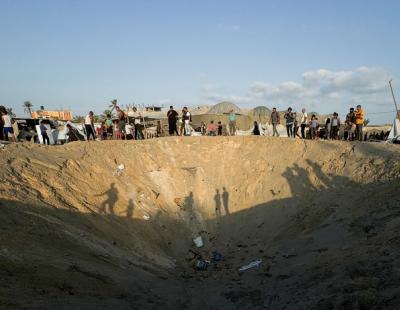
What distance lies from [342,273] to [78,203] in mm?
7148

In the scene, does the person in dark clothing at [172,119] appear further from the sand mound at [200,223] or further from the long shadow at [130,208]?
the long shadow at [130,208]

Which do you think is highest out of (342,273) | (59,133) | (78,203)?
(59,133)

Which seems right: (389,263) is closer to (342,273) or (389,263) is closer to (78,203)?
(342,273)

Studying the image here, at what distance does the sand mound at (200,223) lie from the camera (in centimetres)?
593

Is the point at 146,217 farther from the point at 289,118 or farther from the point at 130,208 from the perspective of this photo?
the point at 289,118

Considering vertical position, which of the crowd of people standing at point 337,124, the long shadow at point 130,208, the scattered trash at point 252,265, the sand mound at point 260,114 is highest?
the sand mound at point 260,114

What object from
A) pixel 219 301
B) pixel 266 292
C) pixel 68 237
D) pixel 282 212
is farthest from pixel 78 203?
pixel 282 212

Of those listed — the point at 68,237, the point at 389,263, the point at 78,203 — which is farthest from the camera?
the point at 78,203

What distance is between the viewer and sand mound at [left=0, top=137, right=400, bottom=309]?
5.93 m

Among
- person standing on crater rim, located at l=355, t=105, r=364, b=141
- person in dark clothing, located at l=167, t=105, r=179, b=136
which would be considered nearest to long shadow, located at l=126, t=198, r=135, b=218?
person in dark clothing, located at l=167, t=105, r=179, b=136

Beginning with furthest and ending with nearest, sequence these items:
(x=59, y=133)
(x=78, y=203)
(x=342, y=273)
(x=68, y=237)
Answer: (x=59, y=133) < (x=78, y=203) < (x=68, y=237) < (x=342, y=273)

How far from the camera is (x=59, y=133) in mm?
18141

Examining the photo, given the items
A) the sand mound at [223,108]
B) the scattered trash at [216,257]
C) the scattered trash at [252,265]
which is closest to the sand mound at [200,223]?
the scattered trash at [252,265]

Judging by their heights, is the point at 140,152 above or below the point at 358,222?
above
